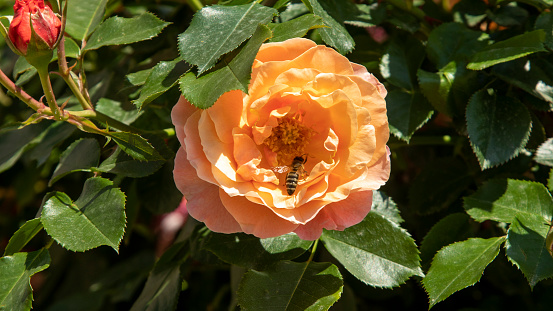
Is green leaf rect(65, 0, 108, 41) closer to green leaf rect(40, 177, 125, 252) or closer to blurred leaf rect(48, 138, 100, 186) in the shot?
blurred leaf rect(48, 138, 100, 186)

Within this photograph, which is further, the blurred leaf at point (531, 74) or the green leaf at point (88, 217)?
the blurred leaf at point (531, 74)

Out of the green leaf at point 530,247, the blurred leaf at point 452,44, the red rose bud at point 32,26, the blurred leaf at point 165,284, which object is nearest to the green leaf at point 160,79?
the red rose bud at point 32,26

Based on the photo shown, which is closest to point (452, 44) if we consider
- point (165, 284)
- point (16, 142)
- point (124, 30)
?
point (124, 30)

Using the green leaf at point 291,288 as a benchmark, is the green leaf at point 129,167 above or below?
above

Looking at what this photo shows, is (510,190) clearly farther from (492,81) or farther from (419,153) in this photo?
(419,153)

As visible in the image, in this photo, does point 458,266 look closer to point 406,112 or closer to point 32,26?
point 406,112

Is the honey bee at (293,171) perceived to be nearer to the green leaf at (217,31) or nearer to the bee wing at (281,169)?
the bee wing at (281,169)

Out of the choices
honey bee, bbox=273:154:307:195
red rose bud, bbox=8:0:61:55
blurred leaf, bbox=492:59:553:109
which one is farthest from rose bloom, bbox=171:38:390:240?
blurred leaf, bbox=492:59:553:109
